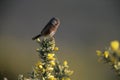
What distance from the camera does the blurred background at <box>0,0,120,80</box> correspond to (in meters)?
9.17

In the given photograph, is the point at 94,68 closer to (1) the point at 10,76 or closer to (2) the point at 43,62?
(1) the point at 10,76

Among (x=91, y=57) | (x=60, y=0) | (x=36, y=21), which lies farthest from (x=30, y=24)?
(x=91, y=57)

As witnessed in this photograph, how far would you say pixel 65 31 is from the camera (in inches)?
394

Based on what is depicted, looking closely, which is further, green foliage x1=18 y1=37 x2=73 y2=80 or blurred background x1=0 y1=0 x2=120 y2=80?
blurred background x1=0 y1=0 x2=120 y2=80

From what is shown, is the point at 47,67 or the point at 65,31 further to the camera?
the point at 65,31

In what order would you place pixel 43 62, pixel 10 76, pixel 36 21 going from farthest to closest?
pixel 36 21
pixel 10 76
pixel 43 62

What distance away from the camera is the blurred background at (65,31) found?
30.1ft

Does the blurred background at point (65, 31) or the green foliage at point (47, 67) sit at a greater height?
the blurred background at point (65, 31)

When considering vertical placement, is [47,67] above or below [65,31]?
below

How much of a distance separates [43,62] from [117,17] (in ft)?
19.7

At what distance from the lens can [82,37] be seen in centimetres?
982

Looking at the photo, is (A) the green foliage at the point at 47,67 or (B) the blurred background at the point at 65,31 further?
(B) the blurred background at the point at 65,31

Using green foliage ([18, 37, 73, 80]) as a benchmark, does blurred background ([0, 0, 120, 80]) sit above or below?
above

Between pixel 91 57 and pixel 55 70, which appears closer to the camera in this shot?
pixel 55 70
